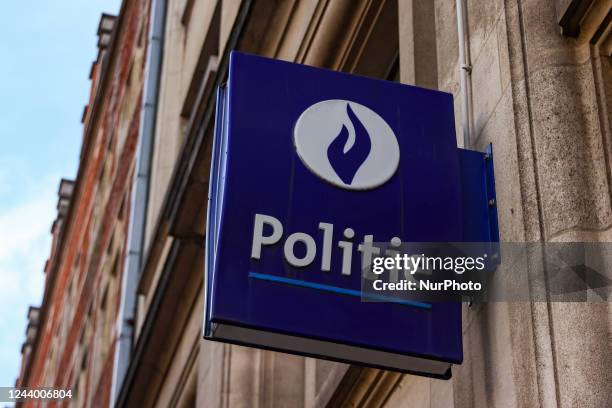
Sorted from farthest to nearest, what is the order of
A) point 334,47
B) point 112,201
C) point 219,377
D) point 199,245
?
1. point 112,201
2. point 199,245
3. point 219,377
4. point 334,47

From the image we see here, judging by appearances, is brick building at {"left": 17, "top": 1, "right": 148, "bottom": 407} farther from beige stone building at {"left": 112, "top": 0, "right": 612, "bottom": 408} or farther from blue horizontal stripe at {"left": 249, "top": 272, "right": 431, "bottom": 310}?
blue horizontal stripe at {"left": 249, "top": 272, "right": 431, "bottom": 310}

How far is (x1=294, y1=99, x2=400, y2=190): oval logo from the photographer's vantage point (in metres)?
6.12

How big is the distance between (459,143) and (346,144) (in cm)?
75

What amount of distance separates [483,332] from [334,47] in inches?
223

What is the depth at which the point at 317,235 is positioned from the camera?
5820 mm

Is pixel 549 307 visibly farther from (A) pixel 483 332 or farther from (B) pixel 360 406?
(B) pixel 360 406

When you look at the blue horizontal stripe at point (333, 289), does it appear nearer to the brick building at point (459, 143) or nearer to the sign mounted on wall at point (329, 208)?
the sign mounted on wall at point (329, 208)

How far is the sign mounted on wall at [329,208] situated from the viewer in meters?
5.66

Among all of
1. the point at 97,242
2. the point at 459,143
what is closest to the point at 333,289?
the point at 459,143

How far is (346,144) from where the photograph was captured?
6.32 m

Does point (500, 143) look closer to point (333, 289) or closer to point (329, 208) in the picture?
point (329, 208)

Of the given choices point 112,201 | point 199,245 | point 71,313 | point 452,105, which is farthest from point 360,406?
point 71,313

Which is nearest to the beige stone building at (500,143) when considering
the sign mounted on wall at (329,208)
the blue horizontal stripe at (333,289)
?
the sign mounted on wall at (329,208)

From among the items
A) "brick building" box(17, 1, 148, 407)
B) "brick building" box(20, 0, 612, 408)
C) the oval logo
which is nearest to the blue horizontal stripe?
"brick building" box(20, 0, 612, 408)
